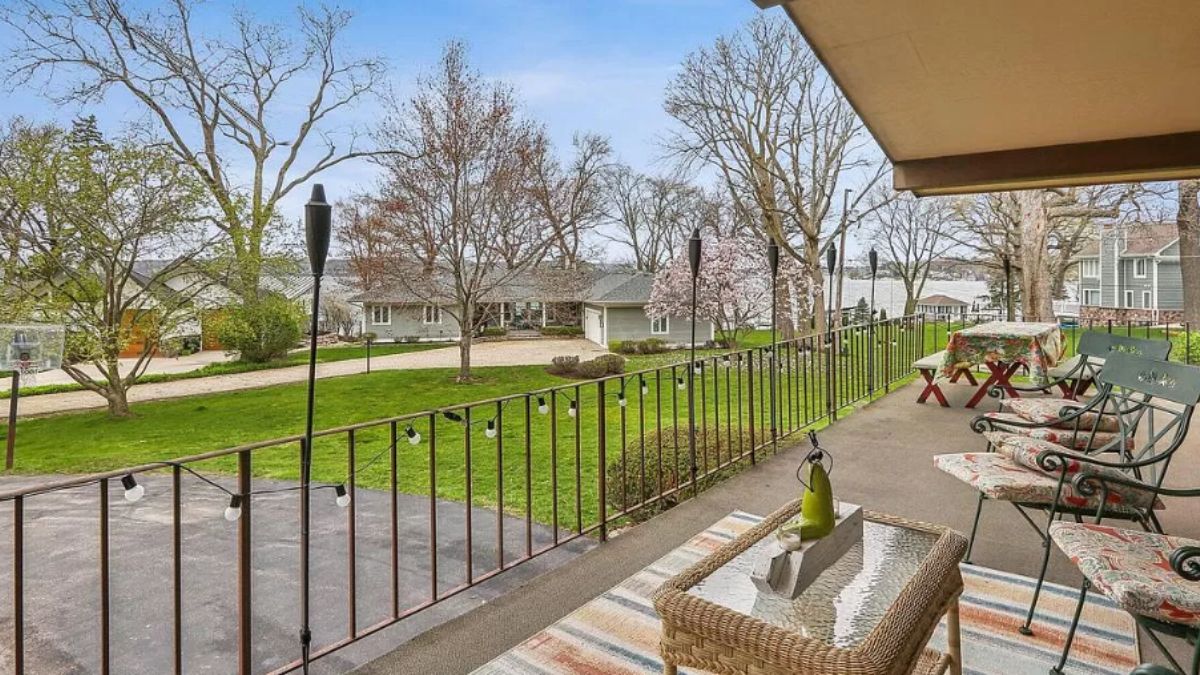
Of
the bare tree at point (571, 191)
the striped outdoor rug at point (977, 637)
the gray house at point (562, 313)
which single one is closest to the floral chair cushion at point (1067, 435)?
the striped outdoor rug at point (977, 637)

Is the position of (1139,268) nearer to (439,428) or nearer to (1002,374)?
(1002,374)

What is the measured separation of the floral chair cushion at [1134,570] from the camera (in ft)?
4.20

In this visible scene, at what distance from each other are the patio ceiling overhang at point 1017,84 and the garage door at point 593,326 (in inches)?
722

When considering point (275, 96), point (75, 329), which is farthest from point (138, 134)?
point (275, 96)

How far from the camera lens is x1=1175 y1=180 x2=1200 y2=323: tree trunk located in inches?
430

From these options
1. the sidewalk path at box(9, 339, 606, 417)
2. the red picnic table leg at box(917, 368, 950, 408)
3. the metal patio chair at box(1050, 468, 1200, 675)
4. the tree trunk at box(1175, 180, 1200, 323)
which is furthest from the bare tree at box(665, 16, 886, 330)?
the metal patio chair at box(1050, 468, 1200, 675)

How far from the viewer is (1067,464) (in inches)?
79.0

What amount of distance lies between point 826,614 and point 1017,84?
2.20 meters

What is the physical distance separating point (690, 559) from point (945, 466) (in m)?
1.00

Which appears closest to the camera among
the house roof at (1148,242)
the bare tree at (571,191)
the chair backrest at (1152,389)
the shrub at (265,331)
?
the chair backrest at (1152,389)

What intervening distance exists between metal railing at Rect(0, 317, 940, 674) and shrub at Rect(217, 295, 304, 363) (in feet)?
24.4

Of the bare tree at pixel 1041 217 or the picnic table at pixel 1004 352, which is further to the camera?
the bare tree at pixel 1041 217

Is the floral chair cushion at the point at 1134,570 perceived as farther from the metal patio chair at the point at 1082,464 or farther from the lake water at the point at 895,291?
the lake water at the point at 895,291

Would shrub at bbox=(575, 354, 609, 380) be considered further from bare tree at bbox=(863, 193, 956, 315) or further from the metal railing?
bare tree at bbox=(863, 193, 956, 315)
